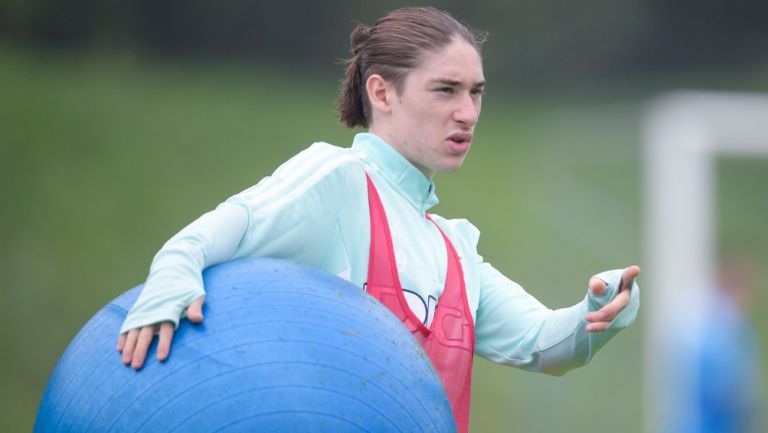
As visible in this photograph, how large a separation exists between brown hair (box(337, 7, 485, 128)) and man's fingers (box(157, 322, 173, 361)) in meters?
1.12

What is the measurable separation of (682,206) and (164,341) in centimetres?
869

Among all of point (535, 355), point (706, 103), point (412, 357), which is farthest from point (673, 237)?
point (412, 357)

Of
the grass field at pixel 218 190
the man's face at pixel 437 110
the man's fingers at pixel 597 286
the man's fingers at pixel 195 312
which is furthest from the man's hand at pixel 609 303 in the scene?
the grass field at pixel 218 190

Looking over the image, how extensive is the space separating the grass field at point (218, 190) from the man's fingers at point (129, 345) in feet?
24.9

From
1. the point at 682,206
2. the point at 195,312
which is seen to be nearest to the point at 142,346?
the point at 195,312

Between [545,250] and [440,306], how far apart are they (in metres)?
11.6

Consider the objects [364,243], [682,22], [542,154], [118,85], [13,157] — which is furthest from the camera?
[682,22]

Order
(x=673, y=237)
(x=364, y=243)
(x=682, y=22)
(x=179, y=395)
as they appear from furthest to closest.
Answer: (x=682, y=22)
(x=673, y=237)
(x=364, y=243)
(x=179, y=395)

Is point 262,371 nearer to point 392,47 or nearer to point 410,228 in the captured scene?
point 410,228

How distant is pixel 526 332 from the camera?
418 centimetres

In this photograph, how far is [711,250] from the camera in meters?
11.4

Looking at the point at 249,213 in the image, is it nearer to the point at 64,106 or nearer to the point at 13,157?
the point at 13,157

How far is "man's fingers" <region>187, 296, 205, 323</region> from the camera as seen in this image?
3.25m

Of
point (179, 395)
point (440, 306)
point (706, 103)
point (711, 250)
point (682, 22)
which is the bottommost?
point (179, 395)
